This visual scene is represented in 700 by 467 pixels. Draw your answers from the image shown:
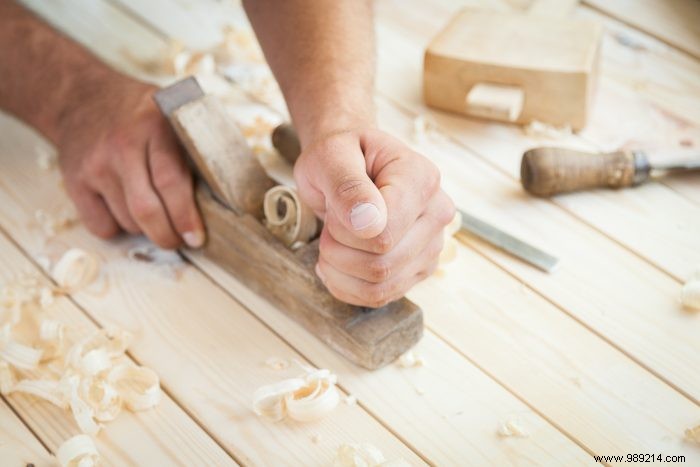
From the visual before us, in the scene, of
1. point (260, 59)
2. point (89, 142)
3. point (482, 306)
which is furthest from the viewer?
point (260, 59)

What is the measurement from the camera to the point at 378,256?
Answer: 120cm

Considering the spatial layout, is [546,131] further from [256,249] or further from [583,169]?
[256,249]

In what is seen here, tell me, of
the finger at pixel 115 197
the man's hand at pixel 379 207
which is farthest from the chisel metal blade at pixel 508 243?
the finger at pixel 115 197

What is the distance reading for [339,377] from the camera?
1.33 meters

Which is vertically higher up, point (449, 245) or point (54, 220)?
point (54, 220)

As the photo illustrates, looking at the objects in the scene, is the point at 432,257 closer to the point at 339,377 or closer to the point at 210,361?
the point at 339,377

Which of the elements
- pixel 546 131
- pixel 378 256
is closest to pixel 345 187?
pixel 378 256

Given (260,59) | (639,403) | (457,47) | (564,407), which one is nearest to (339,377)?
(564,407)

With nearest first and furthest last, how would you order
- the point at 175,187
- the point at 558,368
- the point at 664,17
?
the point at 558,368
the point at 175,187
the point at 664,17

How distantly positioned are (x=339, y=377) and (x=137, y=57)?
1.10m

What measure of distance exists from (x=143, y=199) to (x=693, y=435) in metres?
0.97

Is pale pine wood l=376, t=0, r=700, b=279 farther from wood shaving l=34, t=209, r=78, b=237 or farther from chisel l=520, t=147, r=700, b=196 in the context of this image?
wood shaving l=34, t=209, r=78, b=237

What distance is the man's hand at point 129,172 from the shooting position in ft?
4.82

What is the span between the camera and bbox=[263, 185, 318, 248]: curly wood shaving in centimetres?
136
